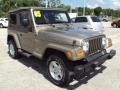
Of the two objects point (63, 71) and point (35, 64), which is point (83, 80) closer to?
point (63, 71)

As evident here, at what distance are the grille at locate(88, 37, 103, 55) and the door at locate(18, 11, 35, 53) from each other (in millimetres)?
1895

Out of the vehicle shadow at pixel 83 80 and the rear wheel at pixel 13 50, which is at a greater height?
the rear wheel at pixel 13 50

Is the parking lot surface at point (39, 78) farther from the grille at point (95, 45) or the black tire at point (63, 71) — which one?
the grille at point (95, 45)

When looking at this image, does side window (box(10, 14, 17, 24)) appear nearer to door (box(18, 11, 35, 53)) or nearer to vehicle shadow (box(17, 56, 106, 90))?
door (box(18, 11, 35, 53))

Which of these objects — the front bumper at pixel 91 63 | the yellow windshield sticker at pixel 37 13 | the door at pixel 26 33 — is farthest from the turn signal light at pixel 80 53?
the yellow windshield sticker at pixel 37 13

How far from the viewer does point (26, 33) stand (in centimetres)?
741

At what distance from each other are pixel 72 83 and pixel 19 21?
3.15 meters

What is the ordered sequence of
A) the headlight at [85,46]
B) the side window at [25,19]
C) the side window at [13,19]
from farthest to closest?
the side window at [13,19]
the side window at [25,19]
the headlight at [85,46]

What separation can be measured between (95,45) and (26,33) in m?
2.39

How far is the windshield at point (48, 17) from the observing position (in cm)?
709

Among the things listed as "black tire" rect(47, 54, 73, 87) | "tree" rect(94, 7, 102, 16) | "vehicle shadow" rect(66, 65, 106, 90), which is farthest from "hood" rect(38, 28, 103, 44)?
"tree" rect(94, 7, 102, 16)

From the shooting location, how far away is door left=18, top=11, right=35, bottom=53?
7041mm

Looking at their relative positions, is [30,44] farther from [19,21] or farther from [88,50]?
[88,50]

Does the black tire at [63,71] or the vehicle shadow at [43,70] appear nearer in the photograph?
the black tire at [63,71]
